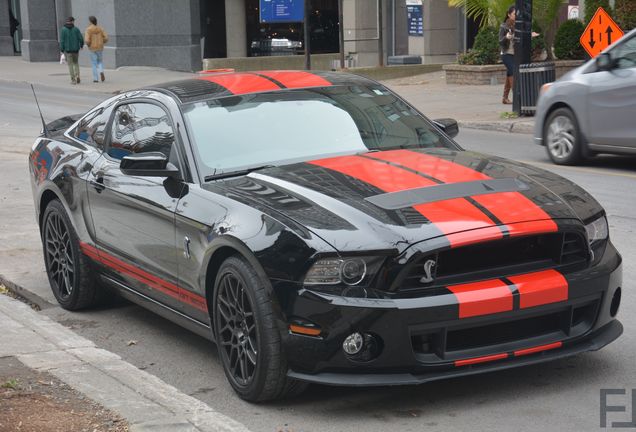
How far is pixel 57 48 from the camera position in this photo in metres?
48.2

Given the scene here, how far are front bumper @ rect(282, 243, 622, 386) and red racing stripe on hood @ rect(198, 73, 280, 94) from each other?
6.82 feet

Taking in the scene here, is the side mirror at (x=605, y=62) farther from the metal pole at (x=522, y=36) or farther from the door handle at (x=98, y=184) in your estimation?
the door handle at (x=98, y=184)

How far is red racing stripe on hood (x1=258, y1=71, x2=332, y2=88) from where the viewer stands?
6.94m

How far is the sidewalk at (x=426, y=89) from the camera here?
19.9m

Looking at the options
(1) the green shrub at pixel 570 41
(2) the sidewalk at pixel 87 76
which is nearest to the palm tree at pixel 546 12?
(1) the green shrub at pixel 570 41

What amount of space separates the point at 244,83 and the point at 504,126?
41.5 ft

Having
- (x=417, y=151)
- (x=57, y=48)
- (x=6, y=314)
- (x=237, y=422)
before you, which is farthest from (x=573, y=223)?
(x=57, y=48)

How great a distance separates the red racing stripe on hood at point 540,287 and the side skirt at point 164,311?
169 centimetres

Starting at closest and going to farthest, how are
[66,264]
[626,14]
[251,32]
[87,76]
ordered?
[66,264] → [626,14] → [87,76] → [251,32]

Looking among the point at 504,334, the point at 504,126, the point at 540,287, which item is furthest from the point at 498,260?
the point at 504,126

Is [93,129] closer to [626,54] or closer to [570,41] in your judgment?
[626,54]

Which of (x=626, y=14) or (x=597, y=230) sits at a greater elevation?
(x=626, y=14)

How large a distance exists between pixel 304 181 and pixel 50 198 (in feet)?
9.35

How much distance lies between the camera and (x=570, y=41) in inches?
974
